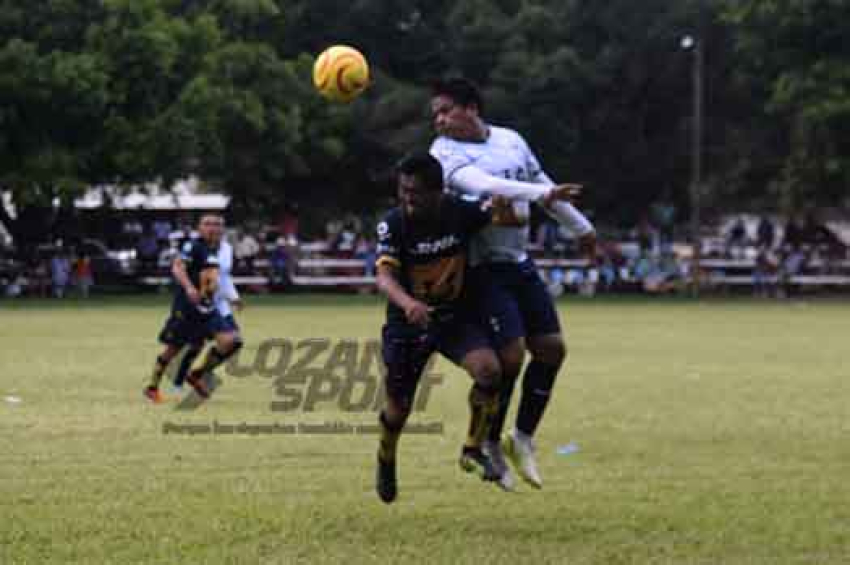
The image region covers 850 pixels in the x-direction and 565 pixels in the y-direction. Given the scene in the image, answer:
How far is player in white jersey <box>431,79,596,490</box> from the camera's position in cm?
920

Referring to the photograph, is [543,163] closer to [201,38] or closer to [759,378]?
[201,38]

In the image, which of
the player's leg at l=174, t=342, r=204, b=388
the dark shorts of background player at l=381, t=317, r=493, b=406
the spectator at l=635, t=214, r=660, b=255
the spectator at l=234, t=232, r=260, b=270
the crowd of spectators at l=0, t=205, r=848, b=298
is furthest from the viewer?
the spectator at l=635, t=214, r=660, b=255

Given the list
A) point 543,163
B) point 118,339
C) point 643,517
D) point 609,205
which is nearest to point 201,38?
point 543,163

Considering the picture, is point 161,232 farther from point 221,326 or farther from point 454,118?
point 454,118

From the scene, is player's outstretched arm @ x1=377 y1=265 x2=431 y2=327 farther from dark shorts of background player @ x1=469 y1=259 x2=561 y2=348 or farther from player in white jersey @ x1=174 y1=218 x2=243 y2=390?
player in white jersey @ x1=174 y1=218 x2=243 y2=390

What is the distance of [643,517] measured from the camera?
29.2ft

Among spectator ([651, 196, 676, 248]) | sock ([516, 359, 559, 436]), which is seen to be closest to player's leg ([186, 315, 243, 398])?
sock ([516, 359, 559, 436])

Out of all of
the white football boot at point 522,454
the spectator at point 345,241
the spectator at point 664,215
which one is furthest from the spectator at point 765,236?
the white football boot at point 522,454

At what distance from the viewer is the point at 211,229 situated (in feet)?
53.8

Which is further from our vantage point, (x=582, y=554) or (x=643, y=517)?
(x=643, y=517)

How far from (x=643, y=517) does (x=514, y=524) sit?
2.49 ft

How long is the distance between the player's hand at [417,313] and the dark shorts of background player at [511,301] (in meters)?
0.79

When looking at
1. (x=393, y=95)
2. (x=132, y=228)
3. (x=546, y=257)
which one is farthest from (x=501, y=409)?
(x=132, y=228)

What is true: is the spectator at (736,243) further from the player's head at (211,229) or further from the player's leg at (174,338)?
the player's leg at (174,338)
